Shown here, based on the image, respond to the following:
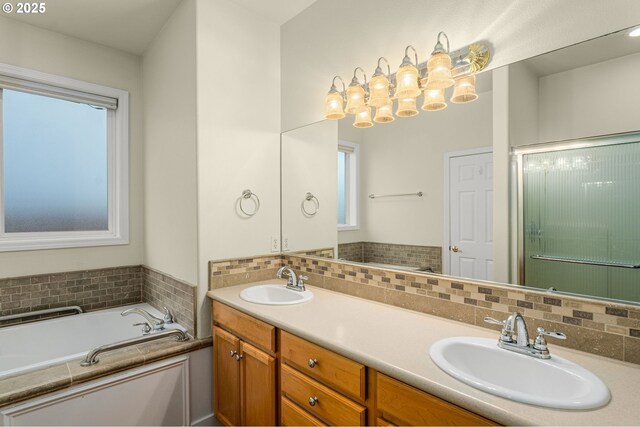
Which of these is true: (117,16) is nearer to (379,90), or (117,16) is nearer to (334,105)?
(334,105)

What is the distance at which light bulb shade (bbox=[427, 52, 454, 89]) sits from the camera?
4.90 ft

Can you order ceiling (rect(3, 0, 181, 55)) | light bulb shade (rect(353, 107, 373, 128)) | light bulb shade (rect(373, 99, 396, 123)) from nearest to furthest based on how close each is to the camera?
1. light bulb shade (rect(373, 99, 396, 123))
2. light bulb shade (rect(353, 107, 373, 128))
3. ceiling (rect(3, 0, 181, 55))

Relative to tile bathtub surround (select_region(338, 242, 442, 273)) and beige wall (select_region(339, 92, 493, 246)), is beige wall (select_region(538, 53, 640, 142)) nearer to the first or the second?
beige wall (select_region(339, 92, 493, 246))

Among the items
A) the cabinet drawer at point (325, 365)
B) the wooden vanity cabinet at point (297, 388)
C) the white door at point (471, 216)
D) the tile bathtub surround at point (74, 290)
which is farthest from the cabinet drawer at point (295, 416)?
the tile bathtub surround at point (74, 290)

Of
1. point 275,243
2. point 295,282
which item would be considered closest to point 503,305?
point 295,282

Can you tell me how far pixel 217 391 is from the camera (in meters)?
2.08

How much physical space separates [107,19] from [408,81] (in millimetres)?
2195

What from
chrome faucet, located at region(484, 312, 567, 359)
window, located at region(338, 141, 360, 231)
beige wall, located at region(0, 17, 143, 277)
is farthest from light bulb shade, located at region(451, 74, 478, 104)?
beige wall, located at region(0, 17, 143, 277)

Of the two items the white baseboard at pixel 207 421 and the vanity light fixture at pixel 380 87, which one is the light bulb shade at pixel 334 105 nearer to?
the vanity light fixture at pixel 380 87

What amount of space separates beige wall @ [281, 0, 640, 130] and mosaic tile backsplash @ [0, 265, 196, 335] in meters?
1.48

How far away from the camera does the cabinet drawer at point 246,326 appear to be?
1.62 m

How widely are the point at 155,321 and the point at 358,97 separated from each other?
205 centimetres

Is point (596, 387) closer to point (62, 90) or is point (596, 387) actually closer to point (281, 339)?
point (281, 339)

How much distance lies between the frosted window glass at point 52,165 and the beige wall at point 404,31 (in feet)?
5.60
